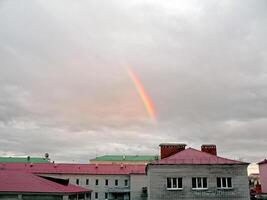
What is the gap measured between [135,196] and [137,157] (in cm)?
7259

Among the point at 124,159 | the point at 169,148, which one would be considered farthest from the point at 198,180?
the point at 124,159

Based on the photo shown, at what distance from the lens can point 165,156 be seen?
125 feet

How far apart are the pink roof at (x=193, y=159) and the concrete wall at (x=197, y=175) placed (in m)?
0.39

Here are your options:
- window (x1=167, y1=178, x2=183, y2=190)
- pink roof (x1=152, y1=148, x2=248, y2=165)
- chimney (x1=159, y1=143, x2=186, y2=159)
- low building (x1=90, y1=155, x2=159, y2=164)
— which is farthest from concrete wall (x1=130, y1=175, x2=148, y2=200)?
low building (x1=90, y1=155, x2=159, y2=164)

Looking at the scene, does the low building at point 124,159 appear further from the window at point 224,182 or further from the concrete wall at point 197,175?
the window at point 224,182

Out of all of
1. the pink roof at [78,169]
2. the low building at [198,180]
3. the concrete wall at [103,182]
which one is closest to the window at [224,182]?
the low building at [198,180]

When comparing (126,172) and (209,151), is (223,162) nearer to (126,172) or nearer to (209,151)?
(209,151)

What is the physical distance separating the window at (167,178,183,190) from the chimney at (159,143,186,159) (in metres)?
4.34

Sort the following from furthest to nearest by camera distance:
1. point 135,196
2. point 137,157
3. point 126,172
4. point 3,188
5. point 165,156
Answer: point 137,157 → point 126,172 → point 135,196 → point 165,156 → point 3,188

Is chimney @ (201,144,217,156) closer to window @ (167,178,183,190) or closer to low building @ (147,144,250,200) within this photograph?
low building @ (147,144,250,200)

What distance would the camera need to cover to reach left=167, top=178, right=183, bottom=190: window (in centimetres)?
3370

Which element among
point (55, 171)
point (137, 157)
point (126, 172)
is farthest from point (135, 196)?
point (137, 157)

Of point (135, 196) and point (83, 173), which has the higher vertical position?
point (83, 173)

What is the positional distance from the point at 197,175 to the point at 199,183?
783mm
